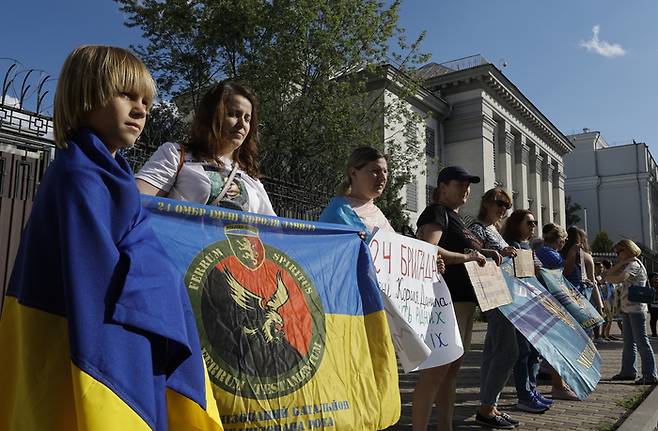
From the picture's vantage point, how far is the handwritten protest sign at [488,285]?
13.4 feet

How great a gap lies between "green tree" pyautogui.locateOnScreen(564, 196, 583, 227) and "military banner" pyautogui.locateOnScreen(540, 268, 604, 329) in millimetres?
68272

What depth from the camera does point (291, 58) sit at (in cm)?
1437

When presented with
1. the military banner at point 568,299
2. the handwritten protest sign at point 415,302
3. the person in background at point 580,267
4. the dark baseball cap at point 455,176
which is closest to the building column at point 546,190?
the person in background at point 580,267

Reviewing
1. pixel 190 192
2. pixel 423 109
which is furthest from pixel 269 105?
pixel 423 109

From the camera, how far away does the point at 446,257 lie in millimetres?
4043

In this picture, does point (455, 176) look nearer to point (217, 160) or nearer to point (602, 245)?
point (217, 160)

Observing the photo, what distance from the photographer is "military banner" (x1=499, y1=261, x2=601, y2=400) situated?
179 inches

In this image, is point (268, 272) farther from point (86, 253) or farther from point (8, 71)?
point (8, 71)

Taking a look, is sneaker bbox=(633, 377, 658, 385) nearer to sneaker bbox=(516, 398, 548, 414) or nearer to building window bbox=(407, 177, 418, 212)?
sneaker bbox=(516, 398, 548, 414)

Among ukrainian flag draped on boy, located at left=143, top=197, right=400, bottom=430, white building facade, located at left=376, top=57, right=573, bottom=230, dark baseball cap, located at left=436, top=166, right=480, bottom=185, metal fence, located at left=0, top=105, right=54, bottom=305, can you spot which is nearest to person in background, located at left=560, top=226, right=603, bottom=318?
dark baseball cap, located at left=436, top=166, right=480, bottom=185

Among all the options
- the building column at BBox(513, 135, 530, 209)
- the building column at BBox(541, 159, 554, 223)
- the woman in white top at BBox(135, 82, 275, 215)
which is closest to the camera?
the woman in white top at BBox(135, 82, 275, 215)

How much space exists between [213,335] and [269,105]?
1353cm

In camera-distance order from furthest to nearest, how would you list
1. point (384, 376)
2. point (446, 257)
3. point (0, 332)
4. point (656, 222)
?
1. point (656, 222)
2. point (446, 257)
3. point (384, 376)
4. point (0, 332)

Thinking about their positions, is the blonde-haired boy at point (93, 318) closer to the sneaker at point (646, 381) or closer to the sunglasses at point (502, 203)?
the sunglasses at point (502, 203)
